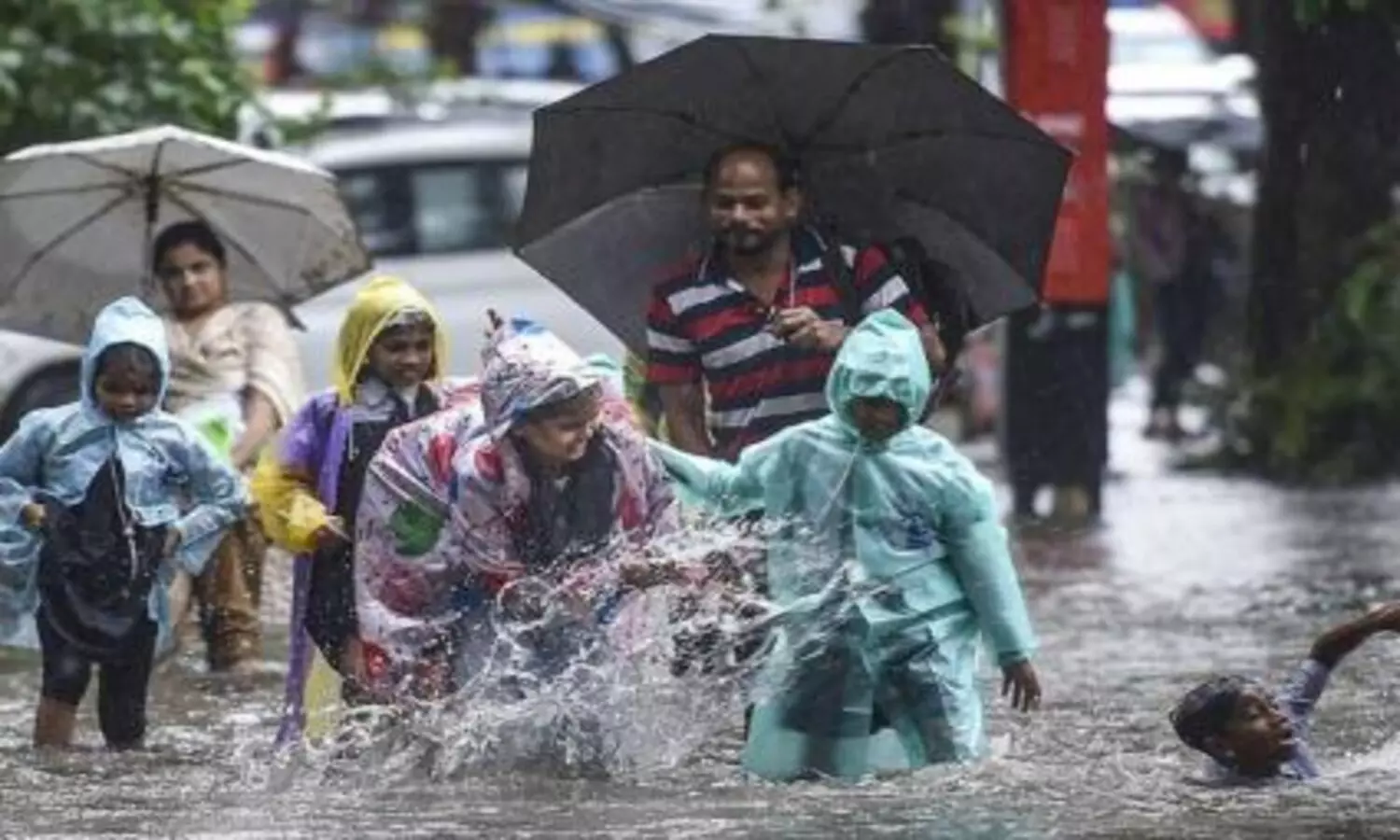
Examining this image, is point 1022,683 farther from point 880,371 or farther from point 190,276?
point 190,276

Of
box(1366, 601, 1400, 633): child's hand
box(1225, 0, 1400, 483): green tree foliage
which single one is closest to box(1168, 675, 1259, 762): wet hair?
box(1366, 601, 1400, 633): child's hand

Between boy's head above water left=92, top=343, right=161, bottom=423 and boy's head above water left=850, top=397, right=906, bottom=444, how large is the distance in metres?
2.24

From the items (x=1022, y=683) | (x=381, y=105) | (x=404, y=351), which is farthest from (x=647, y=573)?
(x=381, y=105)

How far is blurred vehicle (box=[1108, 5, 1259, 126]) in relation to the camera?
1175 inches

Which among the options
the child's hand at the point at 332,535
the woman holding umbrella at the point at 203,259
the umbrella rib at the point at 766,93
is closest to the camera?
the child's hand at the point at 332,535

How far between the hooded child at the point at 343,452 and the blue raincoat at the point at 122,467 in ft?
1.33

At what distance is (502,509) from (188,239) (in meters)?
3.52

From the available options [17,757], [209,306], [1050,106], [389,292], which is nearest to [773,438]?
[389,292]

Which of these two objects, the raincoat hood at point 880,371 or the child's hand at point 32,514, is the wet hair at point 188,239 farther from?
the raincoat hood at point 880,371

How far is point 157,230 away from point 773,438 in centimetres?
388

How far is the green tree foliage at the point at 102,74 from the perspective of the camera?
1641 centimetres

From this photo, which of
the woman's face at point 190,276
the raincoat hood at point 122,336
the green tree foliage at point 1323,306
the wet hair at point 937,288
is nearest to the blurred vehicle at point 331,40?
the green tree foliage at point 1323,306

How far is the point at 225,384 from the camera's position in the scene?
44.8 ft

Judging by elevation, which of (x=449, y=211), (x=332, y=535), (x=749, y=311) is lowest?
(x=332, y=535)
